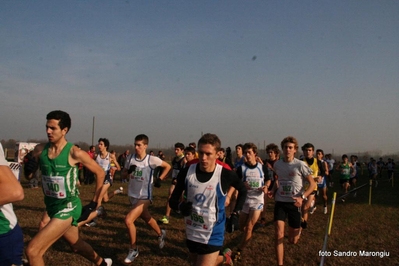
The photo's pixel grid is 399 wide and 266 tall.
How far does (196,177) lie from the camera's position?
150 inches

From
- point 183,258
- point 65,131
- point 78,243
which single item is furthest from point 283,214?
point 65,131

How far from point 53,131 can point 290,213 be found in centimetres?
407

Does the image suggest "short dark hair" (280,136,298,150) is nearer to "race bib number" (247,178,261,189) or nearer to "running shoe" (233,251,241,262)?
"race bib number" (247,178,261,189)

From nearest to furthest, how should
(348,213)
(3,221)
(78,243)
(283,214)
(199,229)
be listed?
(3,221)
(199,229)
(78,243)
(283,214)
(348,213)

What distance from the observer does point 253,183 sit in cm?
668

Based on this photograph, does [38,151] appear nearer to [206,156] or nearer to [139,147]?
[139,147]

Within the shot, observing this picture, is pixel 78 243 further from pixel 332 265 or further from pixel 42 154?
pixel 332 265

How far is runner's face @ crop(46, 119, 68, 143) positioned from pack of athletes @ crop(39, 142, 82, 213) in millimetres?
162

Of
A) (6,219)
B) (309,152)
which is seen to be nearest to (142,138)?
(6,219)

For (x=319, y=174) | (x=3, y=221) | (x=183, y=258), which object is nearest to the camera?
(x=3, y=221)

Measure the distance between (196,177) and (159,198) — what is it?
11.1 meters

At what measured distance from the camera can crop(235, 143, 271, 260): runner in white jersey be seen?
6172 mm

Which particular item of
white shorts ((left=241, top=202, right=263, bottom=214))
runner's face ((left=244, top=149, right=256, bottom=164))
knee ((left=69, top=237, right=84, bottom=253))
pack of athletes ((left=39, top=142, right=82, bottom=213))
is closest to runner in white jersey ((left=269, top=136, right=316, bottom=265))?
white shorts ((left=241, top=202, right=263, bottom=214))

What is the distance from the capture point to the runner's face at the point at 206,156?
3.71 meters
